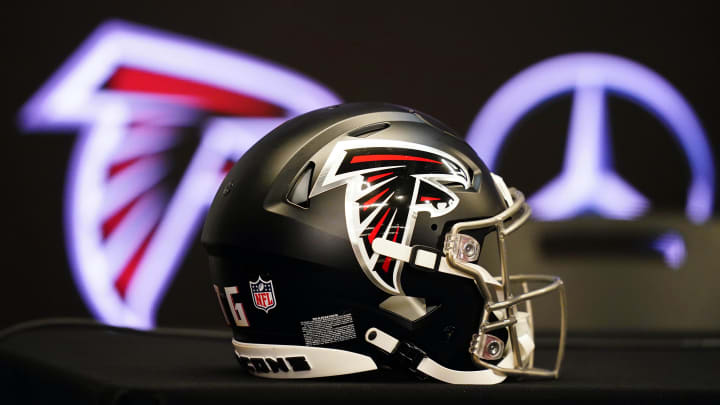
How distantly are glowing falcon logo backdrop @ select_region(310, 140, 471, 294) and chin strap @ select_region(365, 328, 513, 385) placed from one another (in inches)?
2.2

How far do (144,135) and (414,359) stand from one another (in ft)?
5.35

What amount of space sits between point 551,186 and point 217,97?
103 centimetres

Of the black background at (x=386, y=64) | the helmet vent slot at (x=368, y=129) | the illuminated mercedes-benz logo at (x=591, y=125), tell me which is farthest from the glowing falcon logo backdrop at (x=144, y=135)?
the helmet vent slot at (x=368, y=129)

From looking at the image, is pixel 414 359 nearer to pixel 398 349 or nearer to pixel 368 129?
pixel 398 349

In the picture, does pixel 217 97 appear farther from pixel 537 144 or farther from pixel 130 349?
pixel 130 349

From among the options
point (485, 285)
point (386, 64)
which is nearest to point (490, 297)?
point (485, 285)

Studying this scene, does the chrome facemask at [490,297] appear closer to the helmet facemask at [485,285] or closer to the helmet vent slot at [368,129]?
the helmet facemask at [485,285]

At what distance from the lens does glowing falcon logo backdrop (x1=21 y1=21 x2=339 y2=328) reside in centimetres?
233

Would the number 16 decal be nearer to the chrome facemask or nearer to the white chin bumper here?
the white chin bumper

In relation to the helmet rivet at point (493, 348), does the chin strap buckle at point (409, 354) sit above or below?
below

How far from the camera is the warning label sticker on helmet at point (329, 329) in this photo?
0.91 m

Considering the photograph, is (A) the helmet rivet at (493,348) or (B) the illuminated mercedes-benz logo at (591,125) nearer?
(A) the helmet rivet at (493,348)

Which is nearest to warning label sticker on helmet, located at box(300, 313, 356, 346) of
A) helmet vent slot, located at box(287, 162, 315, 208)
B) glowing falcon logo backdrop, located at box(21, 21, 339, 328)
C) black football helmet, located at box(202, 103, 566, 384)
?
black football helmet, located at box(202, 103, 566, 384)

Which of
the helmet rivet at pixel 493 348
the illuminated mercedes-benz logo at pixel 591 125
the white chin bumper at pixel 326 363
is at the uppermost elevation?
the illuminated mercedes-benz logo at pixel 591 125
